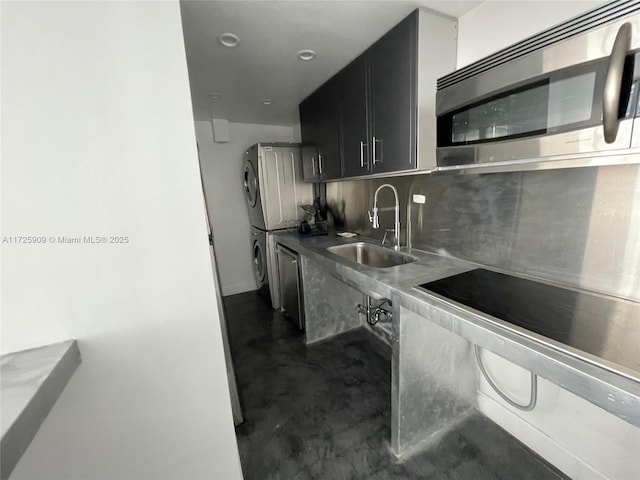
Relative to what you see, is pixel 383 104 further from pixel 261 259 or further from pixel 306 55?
pixel 261 259

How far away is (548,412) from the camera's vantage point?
1291mm

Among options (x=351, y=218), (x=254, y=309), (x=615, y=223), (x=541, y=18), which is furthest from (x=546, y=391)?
(x=254, y=309)

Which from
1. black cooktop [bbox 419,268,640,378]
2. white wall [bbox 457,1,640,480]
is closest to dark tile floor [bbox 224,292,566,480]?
white wall [bbox 457,1,640,480]

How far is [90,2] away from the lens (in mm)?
737

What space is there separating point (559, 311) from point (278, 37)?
1.90 m

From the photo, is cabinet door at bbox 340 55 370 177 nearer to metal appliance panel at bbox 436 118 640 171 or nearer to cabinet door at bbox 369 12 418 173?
cabinet door at bbox 369 12 418 173

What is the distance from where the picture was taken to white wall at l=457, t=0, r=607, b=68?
3.44 feet

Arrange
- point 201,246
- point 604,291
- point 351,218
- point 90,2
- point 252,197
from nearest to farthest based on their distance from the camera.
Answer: point 90,2 → point 201,246 → point 604,291 → point 351,218 → point 252,197

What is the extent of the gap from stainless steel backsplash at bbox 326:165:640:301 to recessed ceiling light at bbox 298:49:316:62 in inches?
41.8

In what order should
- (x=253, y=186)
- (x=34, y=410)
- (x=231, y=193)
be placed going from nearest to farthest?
(x=34, y=410)
(x=253, y=186)
(x=231, y=193)

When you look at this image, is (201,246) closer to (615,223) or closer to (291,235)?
(615,223)

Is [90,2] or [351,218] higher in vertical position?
[90,2]

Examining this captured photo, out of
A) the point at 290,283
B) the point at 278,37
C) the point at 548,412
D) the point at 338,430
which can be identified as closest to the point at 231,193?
the point at 290,283

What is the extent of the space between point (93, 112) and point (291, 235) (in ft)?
6.96
